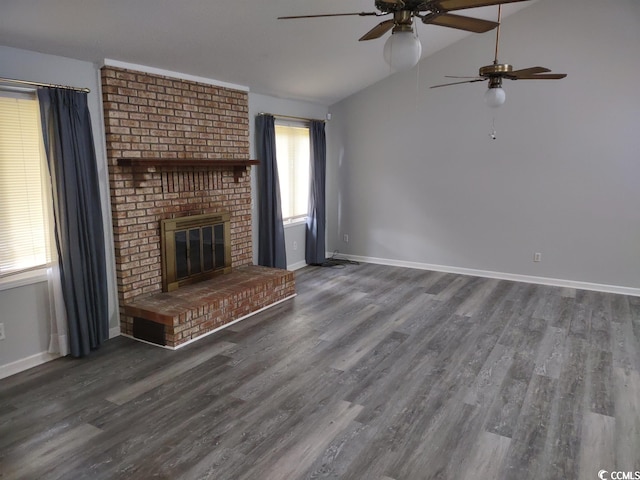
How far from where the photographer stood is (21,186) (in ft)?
10.5

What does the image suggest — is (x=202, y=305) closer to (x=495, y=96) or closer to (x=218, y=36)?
(x=218, y=36)

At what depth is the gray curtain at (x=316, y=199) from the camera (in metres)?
6.33

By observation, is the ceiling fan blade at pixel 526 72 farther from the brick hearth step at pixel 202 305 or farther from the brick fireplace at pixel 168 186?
the brick hearth step at pixel 202 305

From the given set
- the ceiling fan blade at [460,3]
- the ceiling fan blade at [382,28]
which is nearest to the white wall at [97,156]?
the ceiling fan blade at [382,28]

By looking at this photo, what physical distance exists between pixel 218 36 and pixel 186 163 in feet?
3.78

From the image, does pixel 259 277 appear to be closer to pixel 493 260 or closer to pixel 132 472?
pixel 132 472

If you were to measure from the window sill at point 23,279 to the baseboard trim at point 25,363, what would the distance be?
562mm

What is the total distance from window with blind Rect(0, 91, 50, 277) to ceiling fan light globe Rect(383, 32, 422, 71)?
2.68 m

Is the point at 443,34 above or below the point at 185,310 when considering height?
above

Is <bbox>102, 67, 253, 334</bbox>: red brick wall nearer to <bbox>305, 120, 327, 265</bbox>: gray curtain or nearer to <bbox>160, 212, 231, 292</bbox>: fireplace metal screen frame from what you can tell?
<bbox>160, 212, 231, 292</bbox>: fireplace metal screen frame

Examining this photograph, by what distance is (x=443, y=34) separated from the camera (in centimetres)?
518

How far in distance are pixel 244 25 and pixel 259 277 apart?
8.01ft

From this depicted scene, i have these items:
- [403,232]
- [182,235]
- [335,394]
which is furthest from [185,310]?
[403,232]

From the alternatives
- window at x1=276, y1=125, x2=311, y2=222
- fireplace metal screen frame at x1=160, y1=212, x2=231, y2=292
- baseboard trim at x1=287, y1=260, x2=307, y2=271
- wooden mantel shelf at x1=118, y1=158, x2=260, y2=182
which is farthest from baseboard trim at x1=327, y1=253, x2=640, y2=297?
fireplace metal screen frame at x1=160, y1=212, x2=231, y2=292
